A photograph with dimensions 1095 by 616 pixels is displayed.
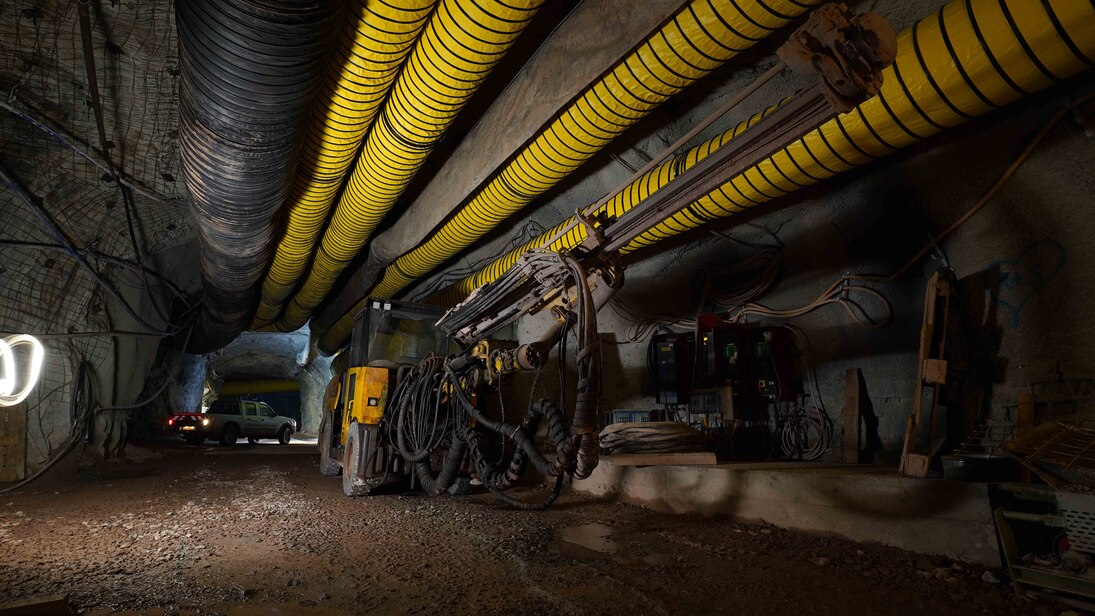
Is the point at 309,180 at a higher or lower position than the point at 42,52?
lower

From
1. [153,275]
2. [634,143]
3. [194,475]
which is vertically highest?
[634,143]

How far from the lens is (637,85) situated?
11.7 ft

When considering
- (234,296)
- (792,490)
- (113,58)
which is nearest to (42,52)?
(113,58)

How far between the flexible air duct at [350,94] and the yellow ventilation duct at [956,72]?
105 inches

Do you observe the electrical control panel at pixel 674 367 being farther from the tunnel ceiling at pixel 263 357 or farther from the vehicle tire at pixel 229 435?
the tunnel ceiling at pixel 263 357

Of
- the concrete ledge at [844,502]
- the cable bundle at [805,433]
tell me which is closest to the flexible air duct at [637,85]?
the concrete ledge at [844,502]

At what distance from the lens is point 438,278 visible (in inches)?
375

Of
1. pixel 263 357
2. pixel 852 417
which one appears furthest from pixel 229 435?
pixel 852 417

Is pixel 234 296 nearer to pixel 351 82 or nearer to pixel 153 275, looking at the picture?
pixel 153 275

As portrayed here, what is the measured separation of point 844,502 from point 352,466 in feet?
15.8

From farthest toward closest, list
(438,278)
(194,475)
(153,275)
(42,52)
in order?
(438,278), (153,275), (194,475), (42,52)

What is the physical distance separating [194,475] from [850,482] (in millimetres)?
8127

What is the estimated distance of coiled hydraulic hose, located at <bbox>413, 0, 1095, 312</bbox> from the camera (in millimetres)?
2570

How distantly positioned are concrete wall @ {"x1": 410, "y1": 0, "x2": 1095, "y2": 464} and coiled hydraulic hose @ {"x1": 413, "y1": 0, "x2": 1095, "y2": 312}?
1142mm
